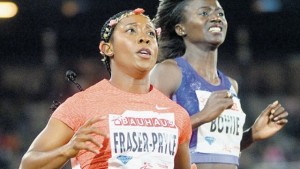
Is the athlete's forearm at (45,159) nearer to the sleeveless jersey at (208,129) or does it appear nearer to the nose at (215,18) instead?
the sleeveless jersey at (208,129)

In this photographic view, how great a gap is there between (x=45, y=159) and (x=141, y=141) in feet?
1.53

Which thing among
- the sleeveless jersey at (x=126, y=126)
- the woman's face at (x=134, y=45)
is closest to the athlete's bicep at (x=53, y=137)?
the sleeveless jersey at (x=126, y=126)

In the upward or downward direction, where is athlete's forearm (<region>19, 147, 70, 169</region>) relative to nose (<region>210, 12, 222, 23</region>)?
downward

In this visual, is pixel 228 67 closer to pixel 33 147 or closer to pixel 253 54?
pixel 253 54

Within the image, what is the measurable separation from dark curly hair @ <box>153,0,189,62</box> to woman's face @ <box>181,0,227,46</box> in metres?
0.07

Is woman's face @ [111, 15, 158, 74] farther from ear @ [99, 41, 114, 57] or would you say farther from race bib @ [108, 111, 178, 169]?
race bib @ [108, 111, 178, 169]

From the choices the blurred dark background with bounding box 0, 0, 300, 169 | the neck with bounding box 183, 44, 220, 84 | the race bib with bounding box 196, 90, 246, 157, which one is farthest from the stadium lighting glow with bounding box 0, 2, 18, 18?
the race bib with bounding box 196, 90, 246, 157

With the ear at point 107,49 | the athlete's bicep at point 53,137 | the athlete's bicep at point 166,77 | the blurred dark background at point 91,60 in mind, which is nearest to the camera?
the athlete's bicep at point 53,137

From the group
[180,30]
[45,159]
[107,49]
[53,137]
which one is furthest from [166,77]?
[45,159]

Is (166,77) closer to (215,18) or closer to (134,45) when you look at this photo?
(215,18)

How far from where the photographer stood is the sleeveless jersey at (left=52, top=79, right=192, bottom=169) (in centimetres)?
377

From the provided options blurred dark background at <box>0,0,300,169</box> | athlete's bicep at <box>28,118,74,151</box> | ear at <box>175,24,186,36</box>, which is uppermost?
blurred dark background at <box>0,0,300,169</box>

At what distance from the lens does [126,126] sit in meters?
3.82

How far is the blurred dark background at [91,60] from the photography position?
1128 centimetres
